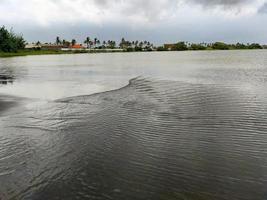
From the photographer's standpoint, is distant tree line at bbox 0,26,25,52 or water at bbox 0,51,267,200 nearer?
water at bbox 0,51,267,200

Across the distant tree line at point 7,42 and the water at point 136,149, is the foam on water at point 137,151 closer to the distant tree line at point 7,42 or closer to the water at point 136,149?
the water at point 136,149

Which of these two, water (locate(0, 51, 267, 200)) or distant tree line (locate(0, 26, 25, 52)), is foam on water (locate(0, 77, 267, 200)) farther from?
distant tree line (locate(0, 26, 25, 52))

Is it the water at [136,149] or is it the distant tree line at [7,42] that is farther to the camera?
the distant tree line at [7,42]

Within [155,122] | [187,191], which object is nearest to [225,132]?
[155,122]

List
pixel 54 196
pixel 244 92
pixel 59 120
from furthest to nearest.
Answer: pixel 244 92 < pixel 59 120 < pixel 54 196

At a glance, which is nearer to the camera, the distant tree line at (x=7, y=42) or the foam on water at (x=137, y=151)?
the foam on water at (x=137, y=151)

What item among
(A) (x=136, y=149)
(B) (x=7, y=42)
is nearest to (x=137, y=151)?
(A) (x=136, y=149)

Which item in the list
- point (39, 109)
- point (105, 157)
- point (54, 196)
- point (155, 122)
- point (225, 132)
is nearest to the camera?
point (54, 196)

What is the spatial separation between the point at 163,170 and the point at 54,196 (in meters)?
2.77

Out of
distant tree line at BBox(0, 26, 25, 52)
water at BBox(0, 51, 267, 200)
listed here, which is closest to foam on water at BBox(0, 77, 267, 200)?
water at BBox(0, 51, 267, 200)

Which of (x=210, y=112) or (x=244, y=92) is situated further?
(x=244, y=92)

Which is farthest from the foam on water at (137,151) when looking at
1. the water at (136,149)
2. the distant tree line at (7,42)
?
the distant tree line at (7,42)

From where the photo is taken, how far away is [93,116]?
51.6 feet

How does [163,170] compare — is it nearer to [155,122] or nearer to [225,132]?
[225,132]
